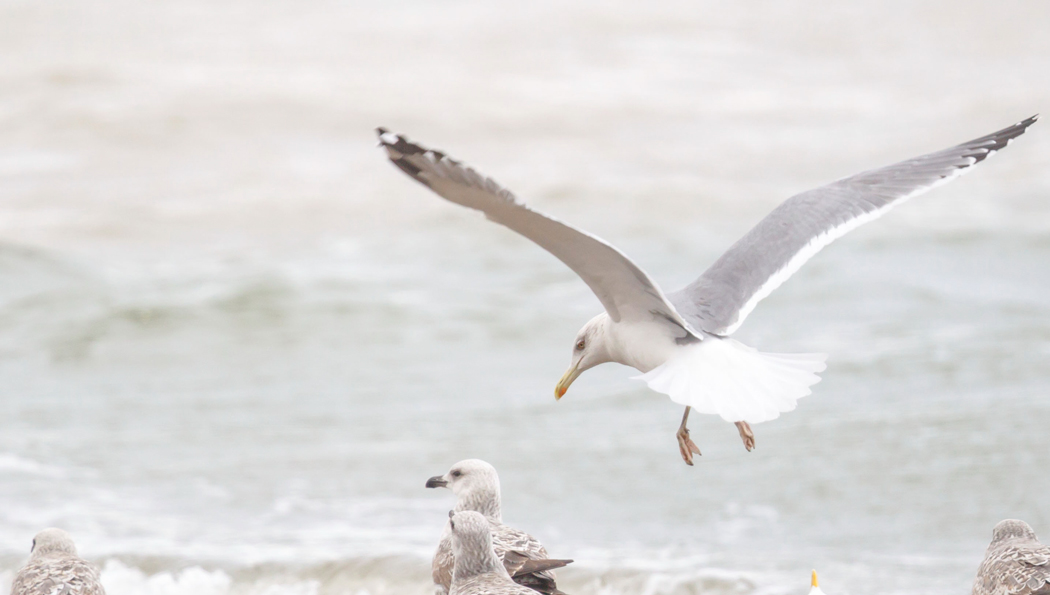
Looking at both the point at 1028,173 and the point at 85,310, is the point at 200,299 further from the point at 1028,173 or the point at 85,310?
the point at 1028,173

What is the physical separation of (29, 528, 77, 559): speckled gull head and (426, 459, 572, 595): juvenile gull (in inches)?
56.1

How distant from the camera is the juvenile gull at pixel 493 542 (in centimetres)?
509

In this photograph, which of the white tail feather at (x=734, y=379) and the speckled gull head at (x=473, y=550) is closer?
the white tail feather at (x=734, y=379)

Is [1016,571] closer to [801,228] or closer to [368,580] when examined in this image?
[801,228]

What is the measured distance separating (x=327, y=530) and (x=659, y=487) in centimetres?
207

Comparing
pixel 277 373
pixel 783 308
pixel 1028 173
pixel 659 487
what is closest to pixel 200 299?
pixel 277 373

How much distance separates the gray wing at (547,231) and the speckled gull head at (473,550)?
0.92 metres

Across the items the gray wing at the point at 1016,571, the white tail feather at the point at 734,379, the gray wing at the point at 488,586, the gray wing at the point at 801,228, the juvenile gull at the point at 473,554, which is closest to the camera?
the white tail feather at the point at 734,379

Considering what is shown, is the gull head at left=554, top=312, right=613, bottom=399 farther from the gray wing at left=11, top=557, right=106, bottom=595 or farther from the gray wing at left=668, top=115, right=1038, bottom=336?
the gray wing at left=11, top=557, right=106, bottom=595

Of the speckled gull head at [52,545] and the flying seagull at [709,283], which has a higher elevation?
the flying seagull at [709,283]

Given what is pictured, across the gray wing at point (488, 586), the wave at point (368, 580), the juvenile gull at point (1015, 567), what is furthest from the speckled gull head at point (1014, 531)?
the gray wing at point (488, 586)

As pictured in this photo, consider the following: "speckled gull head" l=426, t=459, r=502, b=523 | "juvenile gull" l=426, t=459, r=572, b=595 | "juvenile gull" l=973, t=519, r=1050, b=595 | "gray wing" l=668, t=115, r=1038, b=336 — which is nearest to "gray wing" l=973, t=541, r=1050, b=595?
Result: "juvenile gull" l=973, t=519, r=1050, b=595

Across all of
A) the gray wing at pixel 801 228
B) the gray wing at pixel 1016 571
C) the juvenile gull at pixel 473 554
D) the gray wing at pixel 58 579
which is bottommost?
the gray wing at pixel 58 579

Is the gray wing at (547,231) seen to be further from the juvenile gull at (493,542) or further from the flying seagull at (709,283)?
the juvenile gull at (493,542)
